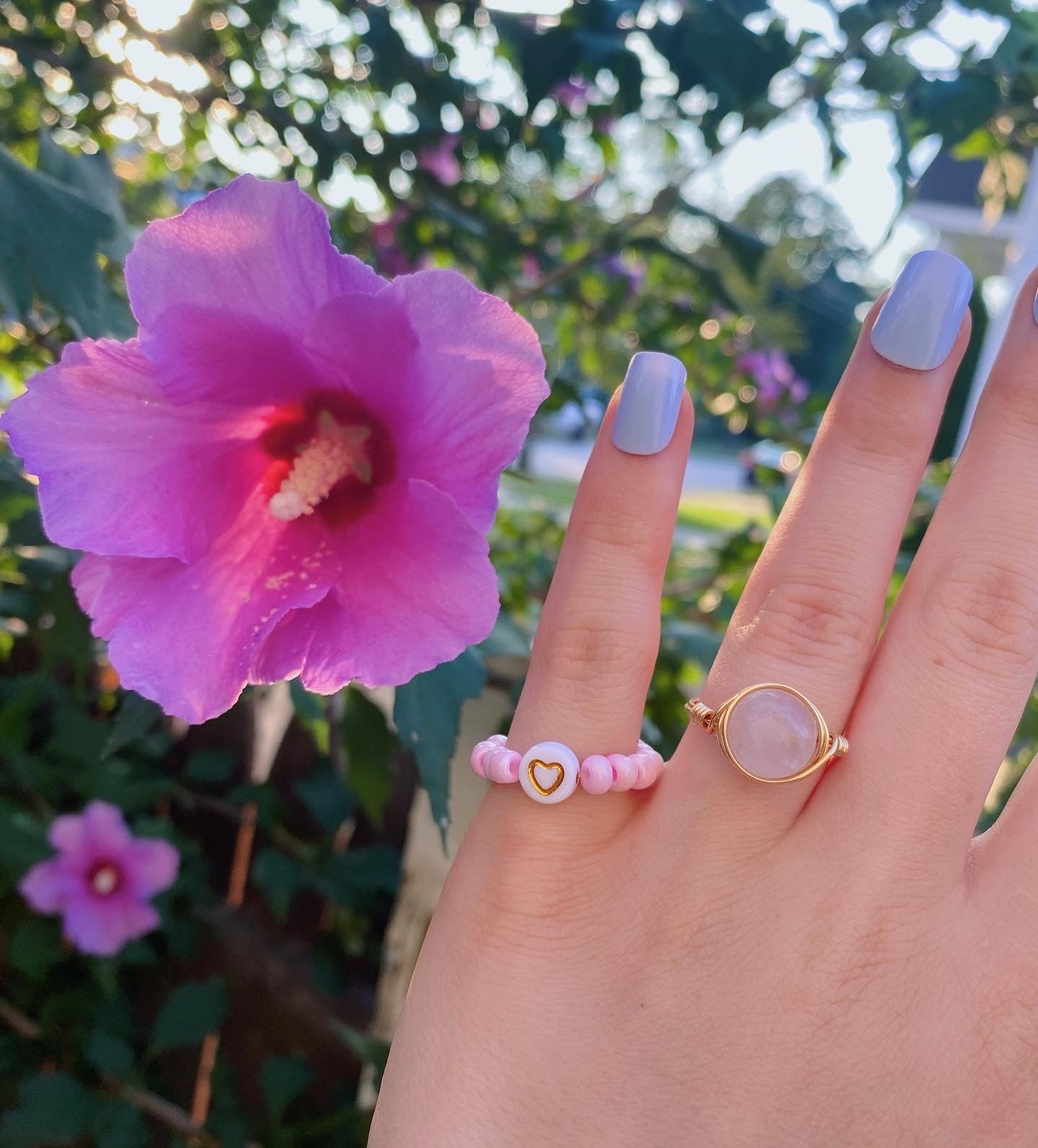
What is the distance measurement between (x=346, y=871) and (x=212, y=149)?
1.50m

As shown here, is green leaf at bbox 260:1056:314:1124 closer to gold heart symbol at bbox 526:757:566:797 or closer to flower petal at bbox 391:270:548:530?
gold heart symbol at bbox 526:757:566:797

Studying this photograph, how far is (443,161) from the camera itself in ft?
6.50

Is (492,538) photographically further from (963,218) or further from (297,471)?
(963,218)

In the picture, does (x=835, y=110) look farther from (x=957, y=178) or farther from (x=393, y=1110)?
(x=957, y=178)

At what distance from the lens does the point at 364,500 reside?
76cm

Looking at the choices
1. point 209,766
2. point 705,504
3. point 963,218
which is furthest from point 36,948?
point 963,218

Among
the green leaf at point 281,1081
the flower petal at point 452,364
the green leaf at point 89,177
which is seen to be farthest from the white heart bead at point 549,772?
the green leaf at point 281,1081

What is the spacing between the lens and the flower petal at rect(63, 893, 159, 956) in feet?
5.27

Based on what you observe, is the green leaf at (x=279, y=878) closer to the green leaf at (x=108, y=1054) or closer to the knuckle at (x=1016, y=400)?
the green leaf at (x=108, y=1054)

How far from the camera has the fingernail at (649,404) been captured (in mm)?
750

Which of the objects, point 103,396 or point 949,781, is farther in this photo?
point 949,781

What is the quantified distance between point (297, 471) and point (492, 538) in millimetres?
1223

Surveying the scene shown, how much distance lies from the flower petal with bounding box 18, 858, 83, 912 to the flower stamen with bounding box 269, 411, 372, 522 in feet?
3.87

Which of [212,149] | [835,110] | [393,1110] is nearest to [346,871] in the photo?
[393,1110]
